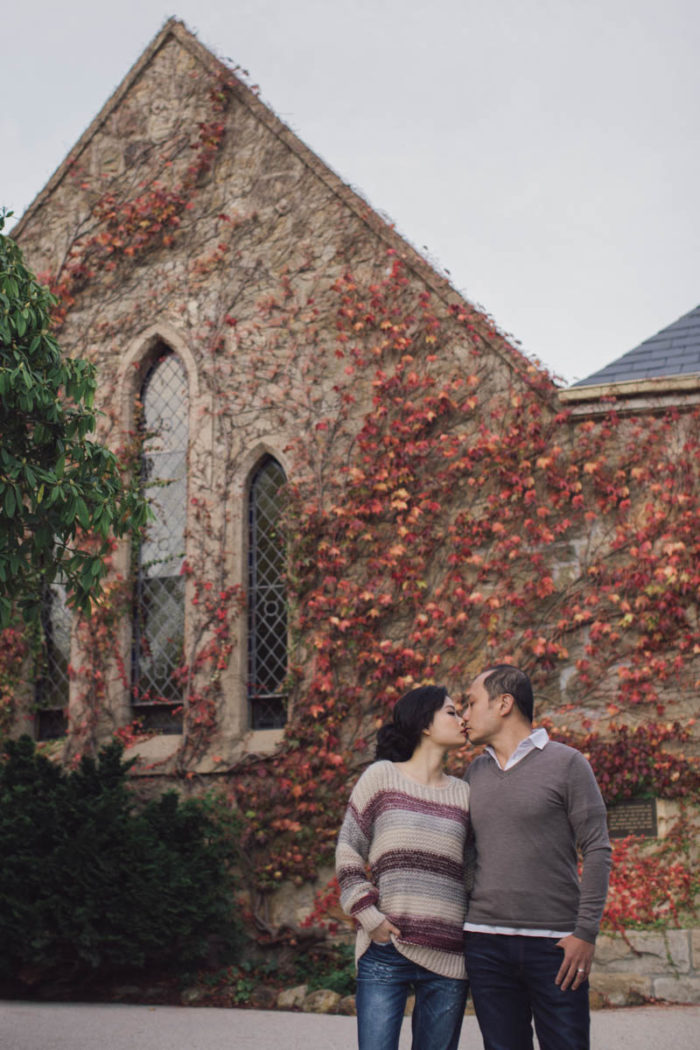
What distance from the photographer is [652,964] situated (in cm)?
775

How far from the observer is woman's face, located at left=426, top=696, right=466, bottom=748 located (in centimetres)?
388

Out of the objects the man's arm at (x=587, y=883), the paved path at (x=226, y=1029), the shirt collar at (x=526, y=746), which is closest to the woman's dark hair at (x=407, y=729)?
the shirt collar at (x=526, y=746)

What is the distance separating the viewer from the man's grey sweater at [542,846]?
3471 millimetres

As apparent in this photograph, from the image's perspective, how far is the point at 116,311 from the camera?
11.1 metres

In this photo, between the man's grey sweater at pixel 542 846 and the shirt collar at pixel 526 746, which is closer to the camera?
the man's grey sweater at pixel 542 846

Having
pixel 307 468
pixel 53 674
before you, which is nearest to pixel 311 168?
pixel 307 468

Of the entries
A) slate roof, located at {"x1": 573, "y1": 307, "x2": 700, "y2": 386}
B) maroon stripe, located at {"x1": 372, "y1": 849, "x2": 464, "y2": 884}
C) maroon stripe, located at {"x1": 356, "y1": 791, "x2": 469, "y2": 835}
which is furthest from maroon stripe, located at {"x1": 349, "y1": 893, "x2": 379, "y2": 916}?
slate roof, located at {"x1": 573, "y1": 307, "x2": 700, "y2": 386}

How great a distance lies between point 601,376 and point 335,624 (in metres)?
2.88

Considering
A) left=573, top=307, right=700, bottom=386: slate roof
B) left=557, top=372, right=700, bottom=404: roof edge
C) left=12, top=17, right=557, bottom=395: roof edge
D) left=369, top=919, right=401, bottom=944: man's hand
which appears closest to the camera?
left=369, top=919, right=401, bottom=944: man's hand

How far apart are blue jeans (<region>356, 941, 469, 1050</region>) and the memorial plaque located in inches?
189

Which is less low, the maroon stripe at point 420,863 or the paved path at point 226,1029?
the maroon stripe at point 420,863

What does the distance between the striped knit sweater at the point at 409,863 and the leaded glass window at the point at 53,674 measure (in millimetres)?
7278

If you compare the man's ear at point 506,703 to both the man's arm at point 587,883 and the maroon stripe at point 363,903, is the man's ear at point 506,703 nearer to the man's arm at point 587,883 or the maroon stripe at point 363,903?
the man's arm at point 587,883

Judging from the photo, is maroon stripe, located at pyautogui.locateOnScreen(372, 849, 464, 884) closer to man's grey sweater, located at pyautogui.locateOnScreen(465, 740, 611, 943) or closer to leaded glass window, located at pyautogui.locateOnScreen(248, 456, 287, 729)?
man's grey sweater, located at pyautogui.locateOnScreen(465, 740, 611, 943)
